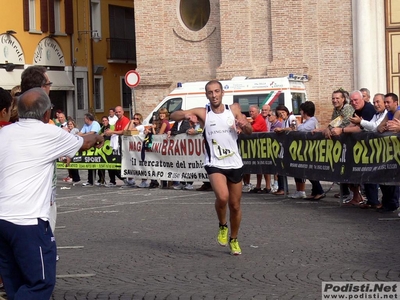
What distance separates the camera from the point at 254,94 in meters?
28.5

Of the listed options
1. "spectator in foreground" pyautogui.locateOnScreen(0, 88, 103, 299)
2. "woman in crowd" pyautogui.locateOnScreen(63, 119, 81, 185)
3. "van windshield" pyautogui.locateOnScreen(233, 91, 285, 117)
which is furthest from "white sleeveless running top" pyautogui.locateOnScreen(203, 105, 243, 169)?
"van windshield" pyautogui.locateOnScreen(233, 91, 285, 117)

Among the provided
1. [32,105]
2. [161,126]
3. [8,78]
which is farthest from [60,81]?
[32,105]

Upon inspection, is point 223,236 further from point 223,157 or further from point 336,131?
point 336,131

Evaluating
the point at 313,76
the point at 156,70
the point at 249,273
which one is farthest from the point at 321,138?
the point at 156,70

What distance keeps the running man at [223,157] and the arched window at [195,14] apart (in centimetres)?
2560

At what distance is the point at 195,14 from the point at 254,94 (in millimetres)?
9726

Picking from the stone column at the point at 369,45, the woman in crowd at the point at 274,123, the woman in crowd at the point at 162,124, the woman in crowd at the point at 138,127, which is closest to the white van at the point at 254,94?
the woman in crowd at the point at 138,127

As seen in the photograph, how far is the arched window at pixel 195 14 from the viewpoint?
37.3 metres

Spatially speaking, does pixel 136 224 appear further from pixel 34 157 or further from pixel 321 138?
pixel 34 157

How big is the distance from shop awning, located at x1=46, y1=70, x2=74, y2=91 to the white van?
1814cm

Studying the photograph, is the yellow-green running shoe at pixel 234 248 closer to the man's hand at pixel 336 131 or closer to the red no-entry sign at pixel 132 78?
the man's hand at pixel 336 131

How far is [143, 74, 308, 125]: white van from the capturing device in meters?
28.3

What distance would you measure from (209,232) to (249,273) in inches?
148
